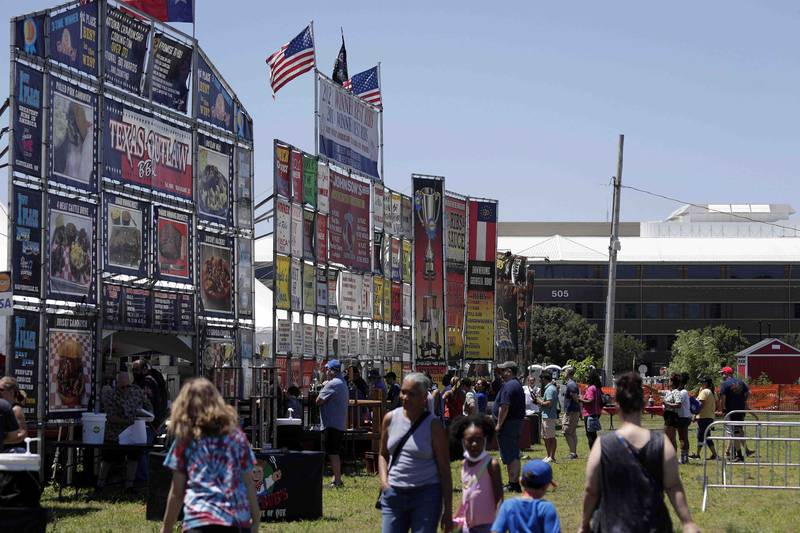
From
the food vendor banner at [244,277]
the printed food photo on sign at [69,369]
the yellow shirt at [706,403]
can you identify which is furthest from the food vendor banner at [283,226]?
the yellow shirt at [706,403]

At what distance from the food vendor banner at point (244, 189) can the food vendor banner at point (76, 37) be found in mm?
4949

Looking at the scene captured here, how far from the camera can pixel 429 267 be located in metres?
34.6

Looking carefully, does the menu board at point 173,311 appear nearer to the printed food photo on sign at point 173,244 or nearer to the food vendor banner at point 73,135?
the printed food photo on sign at point 173,244

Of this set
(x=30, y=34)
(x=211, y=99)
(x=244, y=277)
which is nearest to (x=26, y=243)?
(x=30, y=34)

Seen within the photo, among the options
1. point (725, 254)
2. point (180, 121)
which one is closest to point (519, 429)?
point (180, 121)

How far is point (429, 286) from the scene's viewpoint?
34688mm

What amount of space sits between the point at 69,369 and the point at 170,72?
5833 millimetres

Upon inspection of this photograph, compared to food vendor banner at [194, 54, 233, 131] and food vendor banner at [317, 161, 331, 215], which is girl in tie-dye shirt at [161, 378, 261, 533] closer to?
food vendor banner at [194, 54, 233, 131]

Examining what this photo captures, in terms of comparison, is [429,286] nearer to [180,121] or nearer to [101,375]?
[180,121]

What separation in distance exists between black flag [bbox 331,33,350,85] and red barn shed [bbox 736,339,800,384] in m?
41.8

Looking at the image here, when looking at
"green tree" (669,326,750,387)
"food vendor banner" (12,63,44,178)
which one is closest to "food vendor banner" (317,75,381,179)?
"food vendor banner" (12,63,44,178)

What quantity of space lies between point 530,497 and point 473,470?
112 centimetres

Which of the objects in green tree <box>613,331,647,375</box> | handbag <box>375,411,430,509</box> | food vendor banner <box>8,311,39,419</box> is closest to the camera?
handbag <box>375,411,430,509</box>

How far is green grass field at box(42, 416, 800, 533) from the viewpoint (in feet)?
46.8
